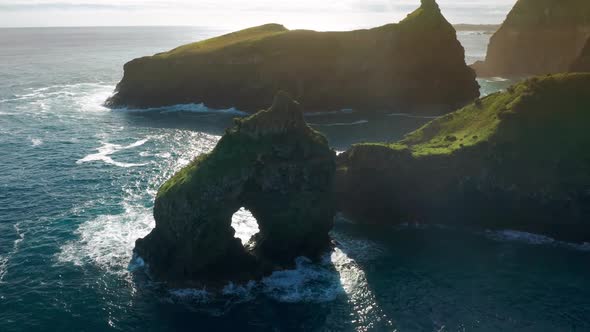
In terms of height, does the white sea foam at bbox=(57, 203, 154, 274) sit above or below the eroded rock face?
below

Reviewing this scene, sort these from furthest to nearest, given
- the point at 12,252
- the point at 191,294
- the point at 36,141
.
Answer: the point at 36,141 → the point at 12,252 → the point at 191,294

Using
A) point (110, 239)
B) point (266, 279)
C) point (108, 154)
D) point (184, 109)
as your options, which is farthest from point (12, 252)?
point (184, 109)

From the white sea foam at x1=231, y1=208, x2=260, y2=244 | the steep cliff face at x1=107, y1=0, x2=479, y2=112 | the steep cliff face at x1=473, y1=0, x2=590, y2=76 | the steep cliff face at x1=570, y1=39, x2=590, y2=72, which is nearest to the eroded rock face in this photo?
the white sea foam at x1=231, y1=208, x2=260, y2=244

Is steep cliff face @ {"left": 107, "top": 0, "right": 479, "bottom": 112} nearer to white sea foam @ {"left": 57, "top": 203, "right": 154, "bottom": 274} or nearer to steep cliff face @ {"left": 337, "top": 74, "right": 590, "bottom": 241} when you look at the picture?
steep cliff face @ {"left": 337, "top": 74, "right": 590, "bottom": 241}

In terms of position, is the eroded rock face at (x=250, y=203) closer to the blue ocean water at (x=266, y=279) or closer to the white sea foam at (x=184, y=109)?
the blue ocean water at (x=266, y=279)

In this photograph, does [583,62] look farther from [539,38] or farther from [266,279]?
[266,279]

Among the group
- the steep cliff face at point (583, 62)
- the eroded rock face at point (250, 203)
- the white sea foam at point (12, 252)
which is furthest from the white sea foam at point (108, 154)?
the steep cliff face at point (583, 62)

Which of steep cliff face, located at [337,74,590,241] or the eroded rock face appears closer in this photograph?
the eroded rock face
